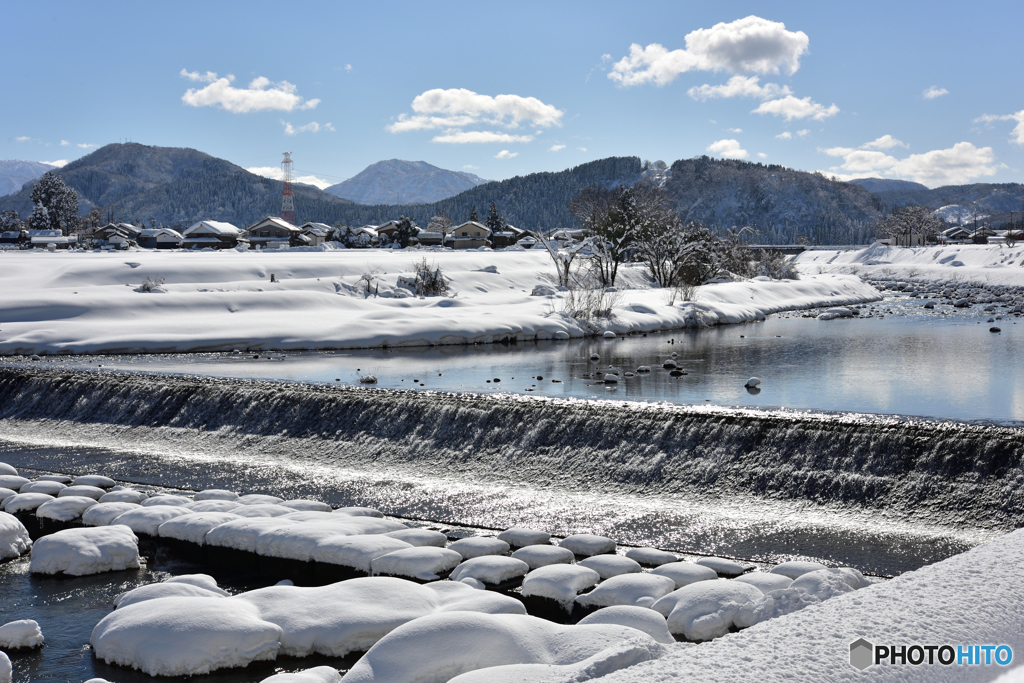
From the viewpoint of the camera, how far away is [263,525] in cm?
962

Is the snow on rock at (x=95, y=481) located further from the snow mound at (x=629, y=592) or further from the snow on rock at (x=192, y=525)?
the snow mound at (x=629, y=592)

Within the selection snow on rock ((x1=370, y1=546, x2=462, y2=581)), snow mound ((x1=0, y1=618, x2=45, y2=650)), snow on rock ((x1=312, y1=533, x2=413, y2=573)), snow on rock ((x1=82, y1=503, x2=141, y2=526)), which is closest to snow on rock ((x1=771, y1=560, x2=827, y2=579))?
snow on rock ((x1=370, y1=546, x2=462, y2=581))

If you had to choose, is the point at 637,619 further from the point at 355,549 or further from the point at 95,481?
the point at 95,481

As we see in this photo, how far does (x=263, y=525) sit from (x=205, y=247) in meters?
77.6

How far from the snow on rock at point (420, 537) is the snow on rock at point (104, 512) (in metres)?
3.64

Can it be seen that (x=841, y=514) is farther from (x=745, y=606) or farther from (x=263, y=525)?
(x=263, y=525)

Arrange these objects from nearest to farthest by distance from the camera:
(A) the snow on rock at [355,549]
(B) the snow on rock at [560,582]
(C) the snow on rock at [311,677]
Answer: (C) the snow on rock at [311,677] < (B) the snow on rock at [560,582] < (A) the snow on rock at [355,549]

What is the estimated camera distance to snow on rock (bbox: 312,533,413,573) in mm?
8852

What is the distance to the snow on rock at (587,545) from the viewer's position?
368 inches

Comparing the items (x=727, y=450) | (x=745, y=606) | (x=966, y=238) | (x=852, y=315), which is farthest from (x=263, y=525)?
(x=966, y=238)

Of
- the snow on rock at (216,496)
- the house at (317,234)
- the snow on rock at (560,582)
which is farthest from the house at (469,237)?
the snow on rock at (560,582)

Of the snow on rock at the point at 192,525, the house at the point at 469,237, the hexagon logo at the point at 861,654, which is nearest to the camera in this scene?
the hexagon logo at the point at 861,654

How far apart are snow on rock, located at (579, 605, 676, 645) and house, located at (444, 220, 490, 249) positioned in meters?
79.5

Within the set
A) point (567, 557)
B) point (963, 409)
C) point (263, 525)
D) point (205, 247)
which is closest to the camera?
point (567, 557)
